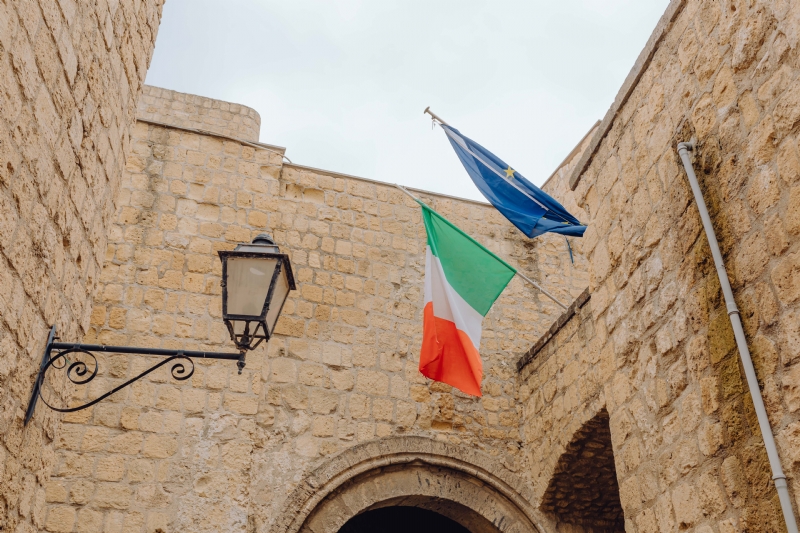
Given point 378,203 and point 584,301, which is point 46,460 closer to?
point 584,301

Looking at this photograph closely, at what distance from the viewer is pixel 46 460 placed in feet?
10.2

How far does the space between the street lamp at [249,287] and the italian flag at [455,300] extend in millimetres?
2360

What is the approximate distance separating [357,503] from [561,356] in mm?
1875

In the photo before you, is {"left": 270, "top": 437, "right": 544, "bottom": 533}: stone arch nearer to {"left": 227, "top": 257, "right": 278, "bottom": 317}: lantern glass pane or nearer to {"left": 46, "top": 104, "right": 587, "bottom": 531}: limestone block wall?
{"left": 46, "top": 104, "right": 587, "bottom": 531}: limestone block wall

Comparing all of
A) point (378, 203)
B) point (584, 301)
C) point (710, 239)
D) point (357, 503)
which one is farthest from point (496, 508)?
point (710, 239)

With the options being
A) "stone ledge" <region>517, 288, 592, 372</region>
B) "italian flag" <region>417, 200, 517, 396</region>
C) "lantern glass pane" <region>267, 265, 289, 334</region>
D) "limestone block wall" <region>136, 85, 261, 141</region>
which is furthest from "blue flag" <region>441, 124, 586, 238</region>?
"lantern glass pane" <region>267, 265, 289, 334</region>

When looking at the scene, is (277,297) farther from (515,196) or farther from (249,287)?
(515,196)

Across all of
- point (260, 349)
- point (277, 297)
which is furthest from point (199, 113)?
point (277, 297)

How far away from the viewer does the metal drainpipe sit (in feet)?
7.71

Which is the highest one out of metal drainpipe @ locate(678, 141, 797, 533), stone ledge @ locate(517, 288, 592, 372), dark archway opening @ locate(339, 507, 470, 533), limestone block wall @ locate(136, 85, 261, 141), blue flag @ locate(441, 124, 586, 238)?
limestone block wall @ locate(136, 85, 261, 141)

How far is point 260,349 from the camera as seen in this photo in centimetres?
559

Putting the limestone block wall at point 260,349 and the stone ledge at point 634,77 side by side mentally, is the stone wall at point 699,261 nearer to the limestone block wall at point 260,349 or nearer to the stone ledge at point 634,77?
the stone ledge at point 634,77

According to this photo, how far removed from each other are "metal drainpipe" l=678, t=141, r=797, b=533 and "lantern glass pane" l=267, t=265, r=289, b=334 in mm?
1739

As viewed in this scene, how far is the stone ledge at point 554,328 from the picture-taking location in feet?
17.4
